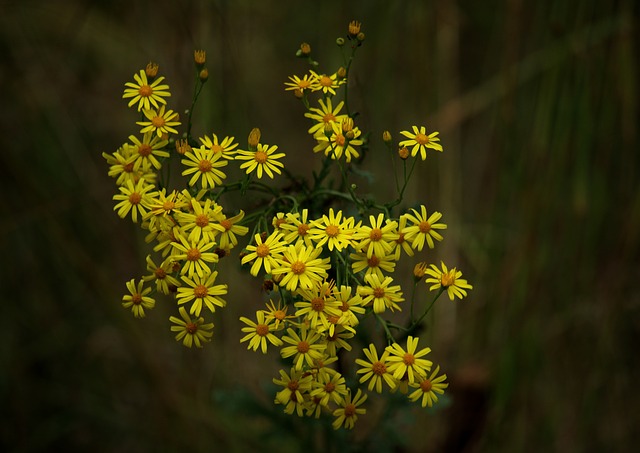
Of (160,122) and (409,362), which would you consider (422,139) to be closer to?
(409,362)

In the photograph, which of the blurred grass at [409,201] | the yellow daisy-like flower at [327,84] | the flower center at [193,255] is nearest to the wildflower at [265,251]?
the flower center at [193,255]

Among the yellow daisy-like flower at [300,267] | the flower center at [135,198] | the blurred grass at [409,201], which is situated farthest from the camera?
the blurred grass at [409,201]

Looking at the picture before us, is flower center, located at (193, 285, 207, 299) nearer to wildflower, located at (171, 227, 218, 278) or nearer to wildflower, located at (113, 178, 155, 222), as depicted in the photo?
wildflower, located at (171, 227, 218, 278)

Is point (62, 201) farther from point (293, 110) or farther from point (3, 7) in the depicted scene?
point (293, 110)

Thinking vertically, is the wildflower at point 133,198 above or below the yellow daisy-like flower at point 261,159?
below

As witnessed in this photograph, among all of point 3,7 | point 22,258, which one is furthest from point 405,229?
point 22,258

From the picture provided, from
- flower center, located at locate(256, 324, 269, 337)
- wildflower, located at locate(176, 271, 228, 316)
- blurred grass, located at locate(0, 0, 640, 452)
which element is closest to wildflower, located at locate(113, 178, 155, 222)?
wildflower, located at locate(176, 271, 228, 316)

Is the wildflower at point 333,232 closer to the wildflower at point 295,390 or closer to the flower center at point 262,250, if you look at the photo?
the flower center at point 262,250
